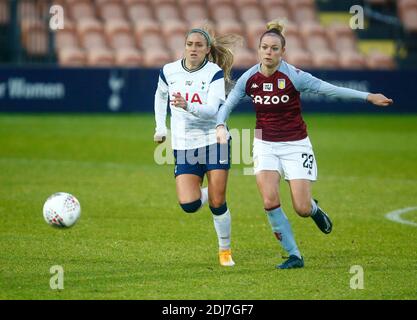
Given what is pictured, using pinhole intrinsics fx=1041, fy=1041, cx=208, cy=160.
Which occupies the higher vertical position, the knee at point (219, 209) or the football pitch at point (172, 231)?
the knee at point (219, 209)

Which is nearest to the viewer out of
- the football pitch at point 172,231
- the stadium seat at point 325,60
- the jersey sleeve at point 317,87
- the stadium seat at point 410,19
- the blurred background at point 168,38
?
the football pitch at point 172,231

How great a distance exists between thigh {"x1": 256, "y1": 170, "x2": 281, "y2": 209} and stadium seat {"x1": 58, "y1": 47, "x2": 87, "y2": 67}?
1690cm

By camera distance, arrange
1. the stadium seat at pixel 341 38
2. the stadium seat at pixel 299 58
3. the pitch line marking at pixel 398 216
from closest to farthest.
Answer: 1. the pitch line marking at pixel 398 216
2. the stadium seat at pixel 299 58
3. the stadium seat at pixel 341 38

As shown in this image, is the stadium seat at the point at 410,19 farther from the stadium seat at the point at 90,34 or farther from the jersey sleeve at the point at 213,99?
the jersey sleeve at the point at 213,99

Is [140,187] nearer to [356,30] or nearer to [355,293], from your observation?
[355,293]

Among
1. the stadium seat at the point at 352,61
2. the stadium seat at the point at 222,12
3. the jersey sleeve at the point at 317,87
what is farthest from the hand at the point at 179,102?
the stadium seat at the point at 222,12

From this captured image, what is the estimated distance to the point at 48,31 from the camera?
1012 inches

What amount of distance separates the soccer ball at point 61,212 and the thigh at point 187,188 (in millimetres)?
999

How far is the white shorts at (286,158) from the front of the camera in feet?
31.2

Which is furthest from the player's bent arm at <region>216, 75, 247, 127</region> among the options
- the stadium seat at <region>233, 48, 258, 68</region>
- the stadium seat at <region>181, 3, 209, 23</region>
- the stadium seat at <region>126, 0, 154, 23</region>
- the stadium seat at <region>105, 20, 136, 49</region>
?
the stadium seat at <region>181, 3, 209, 23</region>

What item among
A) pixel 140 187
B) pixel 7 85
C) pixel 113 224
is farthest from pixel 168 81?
pixel 7 85

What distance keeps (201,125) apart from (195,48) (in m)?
0.76
